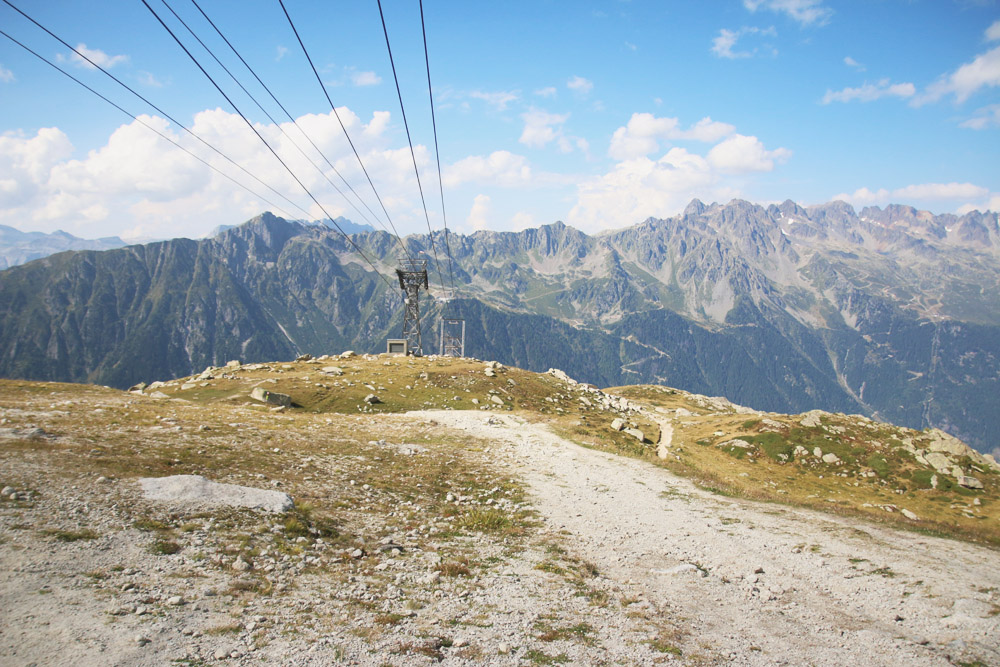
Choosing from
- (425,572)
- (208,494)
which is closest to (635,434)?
(425,572)

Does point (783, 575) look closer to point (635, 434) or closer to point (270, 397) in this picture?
point (635, 434)

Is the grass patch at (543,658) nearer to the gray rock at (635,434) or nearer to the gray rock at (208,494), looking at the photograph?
the gray rock at (208,494)

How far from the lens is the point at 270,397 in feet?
141

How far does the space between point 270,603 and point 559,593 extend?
679 cm

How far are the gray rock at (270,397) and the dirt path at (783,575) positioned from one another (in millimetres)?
29989

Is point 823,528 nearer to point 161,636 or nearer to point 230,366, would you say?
point 161,636

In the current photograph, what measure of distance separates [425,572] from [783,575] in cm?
1049

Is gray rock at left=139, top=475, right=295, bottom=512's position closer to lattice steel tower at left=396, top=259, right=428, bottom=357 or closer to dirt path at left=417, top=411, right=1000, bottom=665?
dirt path at left=417, top=411, right=1000, bottom=665

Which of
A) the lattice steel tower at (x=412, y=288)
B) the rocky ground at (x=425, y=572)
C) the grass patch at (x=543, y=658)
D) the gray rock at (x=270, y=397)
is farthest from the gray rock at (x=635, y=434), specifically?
the lattice steel tower at (x=412, y=288)

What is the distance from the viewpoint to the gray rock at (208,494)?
45.8 feet

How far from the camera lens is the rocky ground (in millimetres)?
8969

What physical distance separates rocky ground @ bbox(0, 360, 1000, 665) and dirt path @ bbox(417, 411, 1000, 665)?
2.9 inches

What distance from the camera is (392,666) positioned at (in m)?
8.32

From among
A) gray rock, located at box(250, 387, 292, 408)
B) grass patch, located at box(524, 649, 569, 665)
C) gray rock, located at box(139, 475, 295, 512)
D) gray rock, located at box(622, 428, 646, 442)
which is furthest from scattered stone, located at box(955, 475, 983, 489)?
gray rock, located at box(250, 387, 292, 408)
